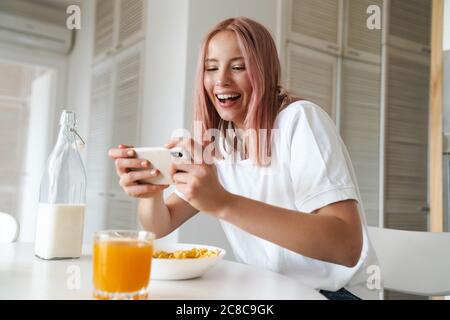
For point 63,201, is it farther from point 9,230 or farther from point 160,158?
point 9,230

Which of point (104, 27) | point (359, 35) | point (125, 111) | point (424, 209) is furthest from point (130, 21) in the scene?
point (424, 209)

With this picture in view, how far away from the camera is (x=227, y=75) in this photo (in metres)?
0.97

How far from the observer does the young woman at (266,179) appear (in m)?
0.69

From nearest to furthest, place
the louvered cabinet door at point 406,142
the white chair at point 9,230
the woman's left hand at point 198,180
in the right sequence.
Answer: the woman's left hand at point 198,180
the white chair at point 9,230
the louvered cabinet door at point 406,142

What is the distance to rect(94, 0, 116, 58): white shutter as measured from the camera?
258 centimetres

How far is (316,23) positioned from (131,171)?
1.98 meters

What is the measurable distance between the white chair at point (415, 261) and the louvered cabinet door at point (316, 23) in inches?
57.1

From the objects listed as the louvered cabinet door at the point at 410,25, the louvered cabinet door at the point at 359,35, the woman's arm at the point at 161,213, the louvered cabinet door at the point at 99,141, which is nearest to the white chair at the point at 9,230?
the woman's arm at the point at 161,213

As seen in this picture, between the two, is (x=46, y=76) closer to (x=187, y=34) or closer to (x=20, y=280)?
(x=187, y=34)

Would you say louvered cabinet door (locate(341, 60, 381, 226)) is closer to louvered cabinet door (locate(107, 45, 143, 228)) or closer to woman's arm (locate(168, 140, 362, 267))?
louvered cabinet door (locate(107, 45, 143, 228))

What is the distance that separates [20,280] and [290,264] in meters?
0.51

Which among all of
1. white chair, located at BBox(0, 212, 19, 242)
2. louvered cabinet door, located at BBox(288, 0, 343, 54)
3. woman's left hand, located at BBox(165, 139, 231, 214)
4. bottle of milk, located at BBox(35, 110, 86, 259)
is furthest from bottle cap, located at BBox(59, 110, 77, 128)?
louvered cabinet door, located at BBox(288, 0, 343, 54)

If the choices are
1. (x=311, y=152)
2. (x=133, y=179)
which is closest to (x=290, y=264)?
(x=311, y=152)

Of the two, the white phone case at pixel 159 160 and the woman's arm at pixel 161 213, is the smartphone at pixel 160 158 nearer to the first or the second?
the white phone case at pixel 159 160
